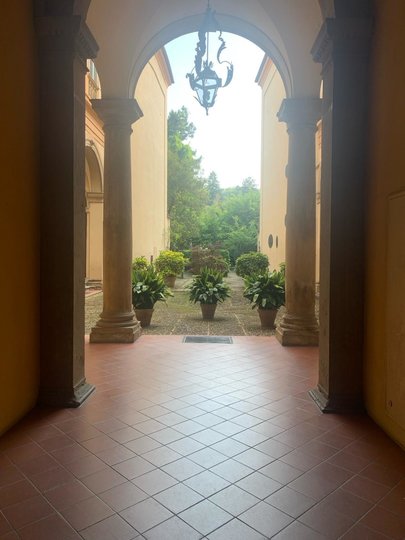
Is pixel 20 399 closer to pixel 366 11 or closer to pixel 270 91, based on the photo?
pixel 366 11

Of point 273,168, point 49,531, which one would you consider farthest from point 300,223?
point 273,168

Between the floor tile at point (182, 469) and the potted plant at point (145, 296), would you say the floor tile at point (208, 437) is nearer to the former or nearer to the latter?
the floor tile at point (182, 469)

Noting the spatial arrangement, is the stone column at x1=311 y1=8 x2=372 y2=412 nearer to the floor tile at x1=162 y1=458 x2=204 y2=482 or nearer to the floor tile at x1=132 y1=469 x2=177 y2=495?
the floor tile at x1=162 y1=458 x2=204 y2=482

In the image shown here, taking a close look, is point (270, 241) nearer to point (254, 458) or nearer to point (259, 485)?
point (254, 458)

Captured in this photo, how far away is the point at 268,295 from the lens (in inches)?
329

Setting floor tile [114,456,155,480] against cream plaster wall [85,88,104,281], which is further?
cream plaster wall [85,88,104,281]

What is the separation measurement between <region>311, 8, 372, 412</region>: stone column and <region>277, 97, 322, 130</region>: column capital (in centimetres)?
275

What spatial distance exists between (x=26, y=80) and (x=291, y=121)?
4431mm

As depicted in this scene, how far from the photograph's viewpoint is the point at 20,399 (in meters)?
3.77

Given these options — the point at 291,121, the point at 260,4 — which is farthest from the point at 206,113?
the point at 260,4

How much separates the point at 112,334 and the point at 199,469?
4.30 meters

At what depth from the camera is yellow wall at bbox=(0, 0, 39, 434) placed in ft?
11.4

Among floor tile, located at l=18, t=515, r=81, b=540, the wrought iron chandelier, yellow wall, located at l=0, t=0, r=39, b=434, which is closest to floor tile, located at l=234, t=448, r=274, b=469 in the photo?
floor tile, located at l=18, t=515, r=81, b=540

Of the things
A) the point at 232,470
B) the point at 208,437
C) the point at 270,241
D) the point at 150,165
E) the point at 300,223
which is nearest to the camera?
the point at 232,470
